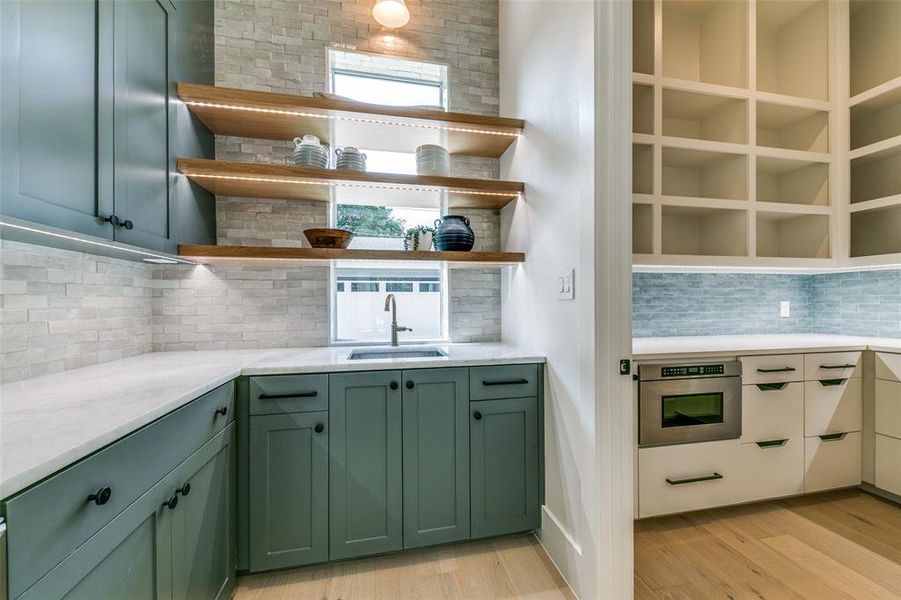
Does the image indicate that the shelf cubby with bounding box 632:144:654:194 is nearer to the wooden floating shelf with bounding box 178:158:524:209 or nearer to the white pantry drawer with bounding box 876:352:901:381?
the wooden floating shelf with bounding box 178:158:524:209

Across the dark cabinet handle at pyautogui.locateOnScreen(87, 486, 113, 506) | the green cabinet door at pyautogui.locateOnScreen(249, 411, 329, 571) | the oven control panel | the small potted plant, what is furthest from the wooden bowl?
the oven control panel

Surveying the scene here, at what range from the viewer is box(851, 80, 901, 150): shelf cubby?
7.27ft

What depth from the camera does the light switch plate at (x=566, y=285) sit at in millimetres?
1573

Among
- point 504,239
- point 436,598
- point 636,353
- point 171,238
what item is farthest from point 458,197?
point 436,598

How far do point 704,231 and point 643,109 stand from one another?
97cm

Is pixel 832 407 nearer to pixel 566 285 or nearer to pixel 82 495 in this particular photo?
pixel 566 285

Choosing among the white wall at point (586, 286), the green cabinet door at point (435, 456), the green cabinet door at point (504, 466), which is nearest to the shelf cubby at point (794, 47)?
the white wall at point (586, 286)

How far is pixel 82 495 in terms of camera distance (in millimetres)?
754

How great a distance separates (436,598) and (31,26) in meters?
2.33

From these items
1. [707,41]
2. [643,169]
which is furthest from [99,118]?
[707,41]

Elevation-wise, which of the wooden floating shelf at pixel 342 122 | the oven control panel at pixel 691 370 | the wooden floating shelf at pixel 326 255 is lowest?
the oven control panel at pixel 691 370

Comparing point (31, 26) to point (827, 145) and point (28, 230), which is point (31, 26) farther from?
point (827, 145)

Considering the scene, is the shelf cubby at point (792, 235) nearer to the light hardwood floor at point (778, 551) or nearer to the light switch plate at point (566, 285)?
the light hardwood floor at point (778, 551)

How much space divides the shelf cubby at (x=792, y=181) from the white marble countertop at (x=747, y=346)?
0.91 m
